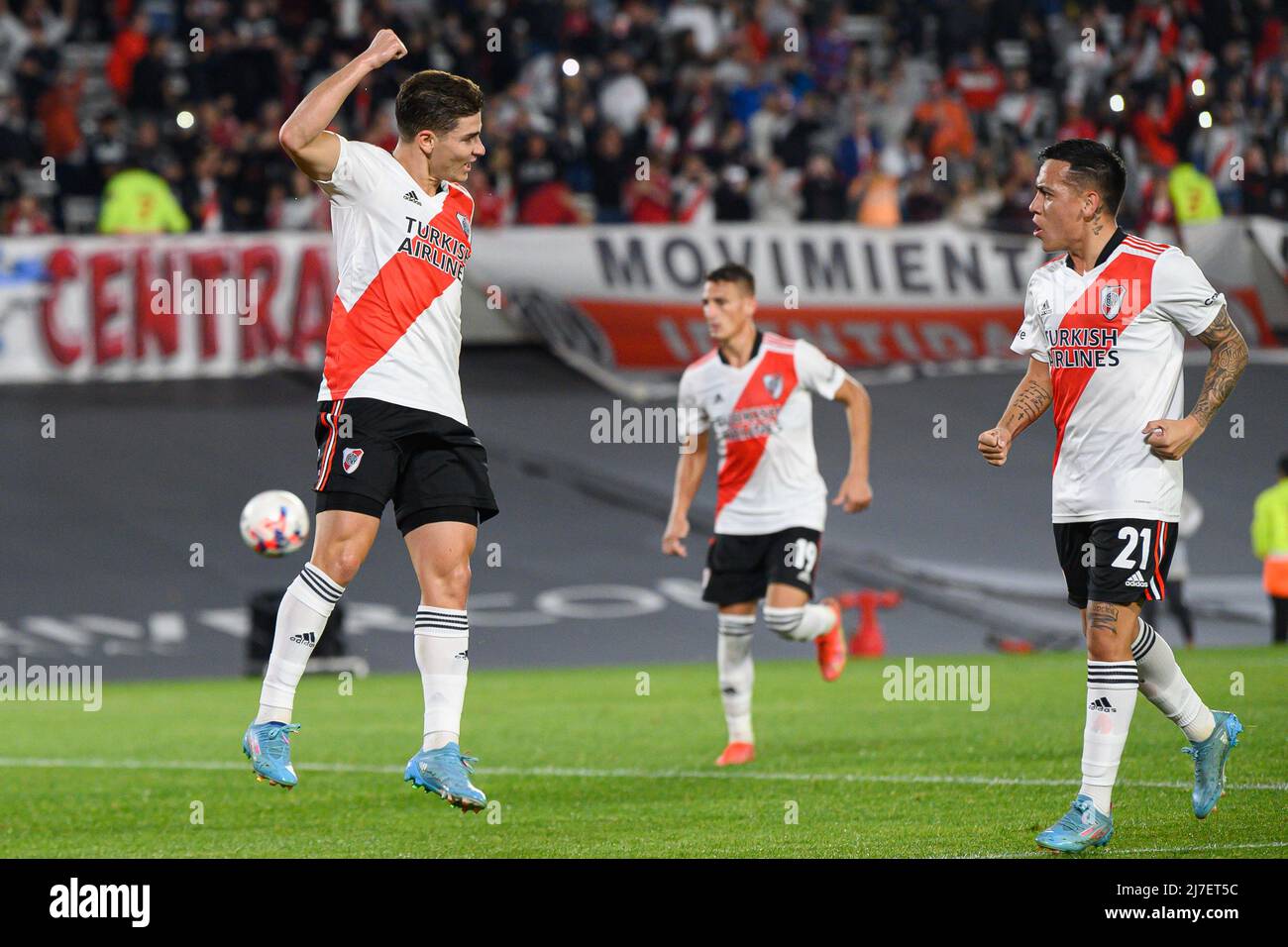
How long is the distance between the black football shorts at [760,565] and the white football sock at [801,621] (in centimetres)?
13

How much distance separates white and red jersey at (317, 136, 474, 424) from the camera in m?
6.27

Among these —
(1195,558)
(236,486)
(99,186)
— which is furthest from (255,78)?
(1195,558)

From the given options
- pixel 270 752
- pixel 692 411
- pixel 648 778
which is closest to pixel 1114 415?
pixel 270 752

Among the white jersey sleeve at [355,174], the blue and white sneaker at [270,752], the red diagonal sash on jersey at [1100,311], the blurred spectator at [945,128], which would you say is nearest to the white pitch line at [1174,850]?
the red diagonal sash on jersey at [1100,311]

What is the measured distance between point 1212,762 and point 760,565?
3626 millimetres

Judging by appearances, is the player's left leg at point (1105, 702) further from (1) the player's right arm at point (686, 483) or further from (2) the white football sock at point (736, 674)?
(1) the player's right arm at point (686, 483)

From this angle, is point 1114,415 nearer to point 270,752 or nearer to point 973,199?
point 270,752

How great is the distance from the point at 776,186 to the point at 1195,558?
6557mm

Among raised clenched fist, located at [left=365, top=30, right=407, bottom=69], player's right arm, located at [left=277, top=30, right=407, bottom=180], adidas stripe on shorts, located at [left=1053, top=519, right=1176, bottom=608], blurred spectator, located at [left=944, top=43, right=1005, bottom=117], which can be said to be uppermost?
blurred spectator, located at [left=944, top=43, right=1005, bottom=117]

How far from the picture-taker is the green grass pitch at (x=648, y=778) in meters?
6.62

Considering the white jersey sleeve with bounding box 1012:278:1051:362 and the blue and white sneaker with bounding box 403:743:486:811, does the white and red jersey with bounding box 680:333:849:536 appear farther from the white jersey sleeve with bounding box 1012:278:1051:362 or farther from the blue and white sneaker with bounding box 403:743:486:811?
the blue and white sneaker with bounding box 403:743:486:811

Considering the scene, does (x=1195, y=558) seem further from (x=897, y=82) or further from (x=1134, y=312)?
(x=1134, y=312)

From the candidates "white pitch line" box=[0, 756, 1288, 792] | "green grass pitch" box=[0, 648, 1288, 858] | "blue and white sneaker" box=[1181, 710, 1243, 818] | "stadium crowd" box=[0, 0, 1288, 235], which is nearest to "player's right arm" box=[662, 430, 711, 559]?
"green grass pitch" box=[0, 648, 1288, 858]

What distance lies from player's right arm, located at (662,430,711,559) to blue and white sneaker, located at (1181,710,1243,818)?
11.6 feet
